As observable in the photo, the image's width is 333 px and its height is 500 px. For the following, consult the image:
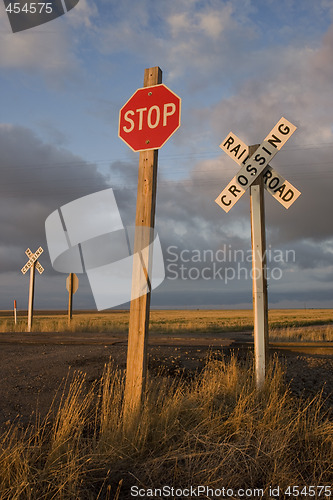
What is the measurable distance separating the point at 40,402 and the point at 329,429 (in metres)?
3.91

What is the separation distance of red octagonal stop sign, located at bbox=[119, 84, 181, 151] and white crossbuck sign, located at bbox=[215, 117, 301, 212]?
157cm

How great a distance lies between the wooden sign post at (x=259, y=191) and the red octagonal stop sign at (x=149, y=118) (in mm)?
1577

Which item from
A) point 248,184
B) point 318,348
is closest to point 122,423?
point 248,184

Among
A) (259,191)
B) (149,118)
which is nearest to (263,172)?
(259,191)

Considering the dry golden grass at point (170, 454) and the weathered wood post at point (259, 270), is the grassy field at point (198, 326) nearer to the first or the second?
the weathered wood post at point (259, 270)

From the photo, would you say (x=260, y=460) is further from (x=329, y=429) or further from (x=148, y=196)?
(x=148, y=196)

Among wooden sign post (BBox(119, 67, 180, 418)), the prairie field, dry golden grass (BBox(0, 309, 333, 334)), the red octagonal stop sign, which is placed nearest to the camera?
the prairie field

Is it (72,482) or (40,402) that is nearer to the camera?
(72,482)

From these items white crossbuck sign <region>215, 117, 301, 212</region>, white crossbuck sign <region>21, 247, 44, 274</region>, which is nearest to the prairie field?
white crossbuck sign <region>215, 117, 301, 212</region>

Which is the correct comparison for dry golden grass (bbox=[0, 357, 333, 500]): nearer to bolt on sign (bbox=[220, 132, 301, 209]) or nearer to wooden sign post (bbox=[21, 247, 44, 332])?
bolt on sign (bbox=[220, 132, 301, 209])

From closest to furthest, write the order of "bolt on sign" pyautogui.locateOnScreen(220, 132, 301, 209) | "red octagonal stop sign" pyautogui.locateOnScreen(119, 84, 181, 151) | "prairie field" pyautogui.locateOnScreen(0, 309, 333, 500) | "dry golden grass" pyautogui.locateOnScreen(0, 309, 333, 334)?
"prairie field" pyautogui.locateOnScreen(0, 309, 333, 500) → "red octagonal stop sign" pyautogui.locateOnScreen(119, 84, 181, 151) → "bolt on sign" pyautogui.locateOnScreen(220, 132, 301, 209) → "dry golden grass" pyautogui.locateOnScreen(0, 309, 333, 334)

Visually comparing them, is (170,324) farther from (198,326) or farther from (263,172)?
(263,172)

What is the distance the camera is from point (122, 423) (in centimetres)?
448

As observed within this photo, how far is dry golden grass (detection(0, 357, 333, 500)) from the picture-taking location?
11.2ft
